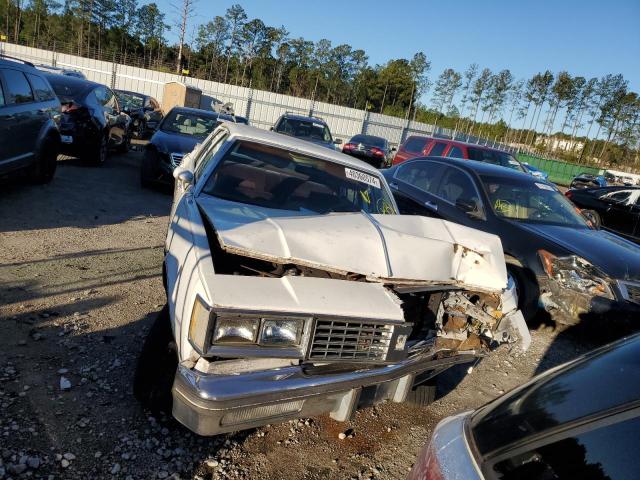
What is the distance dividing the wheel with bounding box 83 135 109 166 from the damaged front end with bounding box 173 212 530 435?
8.04 m

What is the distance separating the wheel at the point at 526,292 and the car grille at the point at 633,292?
2.62 ft

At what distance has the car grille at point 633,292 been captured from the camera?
4.63 meters

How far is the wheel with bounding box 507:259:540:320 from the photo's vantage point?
16.5ft

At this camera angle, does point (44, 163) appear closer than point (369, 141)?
Yes

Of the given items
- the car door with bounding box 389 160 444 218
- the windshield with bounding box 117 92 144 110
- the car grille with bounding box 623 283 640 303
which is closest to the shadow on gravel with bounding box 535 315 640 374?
the car grille with bounding box 623 283 640 303

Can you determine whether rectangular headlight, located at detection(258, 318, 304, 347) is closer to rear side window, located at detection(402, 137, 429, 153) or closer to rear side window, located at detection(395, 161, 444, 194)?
rear side window, located at detection(395, 161, 444, 194)

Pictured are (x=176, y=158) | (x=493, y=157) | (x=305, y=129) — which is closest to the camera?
(x=176, y=158)

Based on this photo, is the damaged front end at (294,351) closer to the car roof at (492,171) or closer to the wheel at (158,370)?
the wheel at (158,370)

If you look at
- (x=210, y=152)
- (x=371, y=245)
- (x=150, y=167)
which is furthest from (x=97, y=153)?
(x=371, y=245)

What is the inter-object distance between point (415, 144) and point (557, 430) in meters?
12.5

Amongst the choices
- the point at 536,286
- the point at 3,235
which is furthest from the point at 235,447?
the point at 3,235

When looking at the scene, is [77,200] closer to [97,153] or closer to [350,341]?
[97,153]

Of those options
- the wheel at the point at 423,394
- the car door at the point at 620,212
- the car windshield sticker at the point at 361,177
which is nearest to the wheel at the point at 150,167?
the car windshield sticker at the point at 361,177

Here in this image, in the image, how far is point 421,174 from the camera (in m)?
7.35
